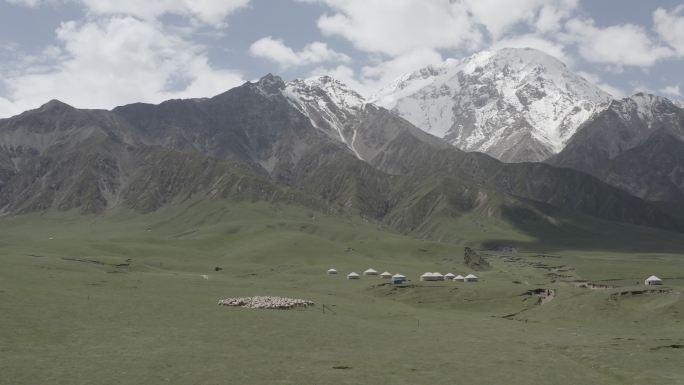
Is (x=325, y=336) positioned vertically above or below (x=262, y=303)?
below

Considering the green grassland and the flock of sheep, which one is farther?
the flock of sheep

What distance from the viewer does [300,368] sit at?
177 feet

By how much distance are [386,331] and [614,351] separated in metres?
24.9

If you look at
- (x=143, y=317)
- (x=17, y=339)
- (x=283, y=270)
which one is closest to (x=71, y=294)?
(x=143, y=317)

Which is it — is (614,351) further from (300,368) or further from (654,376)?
(300,368)

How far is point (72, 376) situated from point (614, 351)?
167 ft

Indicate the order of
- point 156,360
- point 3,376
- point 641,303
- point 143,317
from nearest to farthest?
1. point 3,376
2. point 156,360
3. point 143,317
4. point 641,303

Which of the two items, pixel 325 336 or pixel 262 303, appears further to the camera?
pixel 262 303

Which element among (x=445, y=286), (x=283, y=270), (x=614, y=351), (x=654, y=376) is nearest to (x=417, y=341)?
(x=614, y=351)

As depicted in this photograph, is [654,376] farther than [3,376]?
Yes

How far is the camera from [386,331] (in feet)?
269

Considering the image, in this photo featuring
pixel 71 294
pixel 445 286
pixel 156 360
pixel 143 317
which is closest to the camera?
pixel 156 360

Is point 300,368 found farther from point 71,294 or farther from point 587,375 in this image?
point 71,294

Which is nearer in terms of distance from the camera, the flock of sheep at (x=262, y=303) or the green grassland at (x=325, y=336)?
the green grassland at (x=325, y=336)
